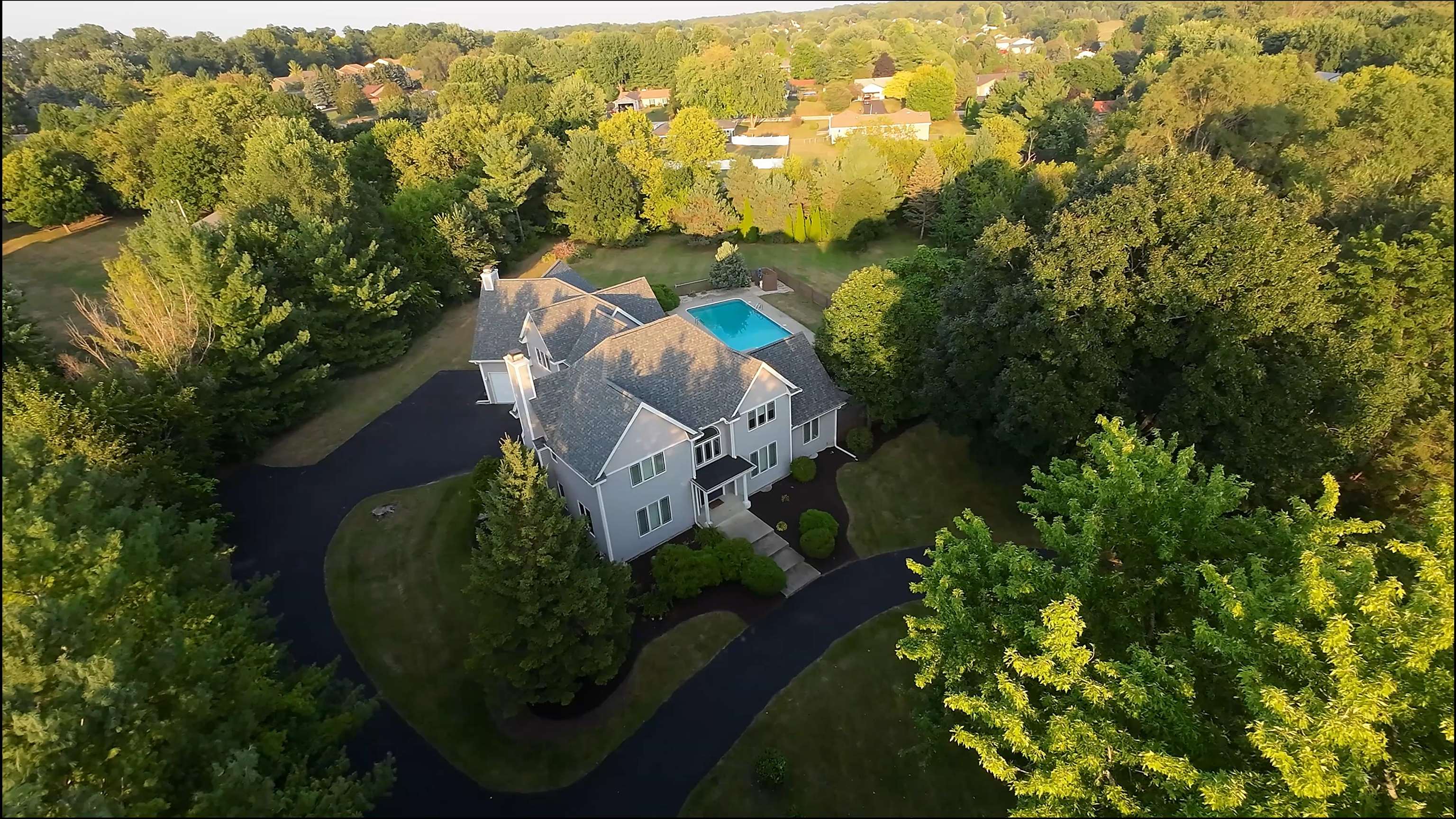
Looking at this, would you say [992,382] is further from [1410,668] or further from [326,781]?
[326,781]

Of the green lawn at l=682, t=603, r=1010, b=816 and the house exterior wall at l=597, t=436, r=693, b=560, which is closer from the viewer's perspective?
the green lawn at l=682, t=603, r=1010, b=816

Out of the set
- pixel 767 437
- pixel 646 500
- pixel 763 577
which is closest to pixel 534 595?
pixel 646 500

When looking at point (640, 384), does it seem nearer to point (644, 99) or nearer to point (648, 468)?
point (648, 468)

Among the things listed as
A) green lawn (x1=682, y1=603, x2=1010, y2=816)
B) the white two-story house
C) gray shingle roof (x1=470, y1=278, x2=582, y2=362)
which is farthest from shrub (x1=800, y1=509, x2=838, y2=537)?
gray shingle roof (x1=470, y1=278, x2=582, y2=362)

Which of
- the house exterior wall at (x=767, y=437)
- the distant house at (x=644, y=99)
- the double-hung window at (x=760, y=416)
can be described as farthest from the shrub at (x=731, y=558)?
the distant house at (x=644, y=99)

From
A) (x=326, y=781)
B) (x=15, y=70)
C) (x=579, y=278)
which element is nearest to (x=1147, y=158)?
(x=579, y=278)

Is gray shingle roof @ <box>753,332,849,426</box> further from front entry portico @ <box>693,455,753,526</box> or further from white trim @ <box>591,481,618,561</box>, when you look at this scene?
white trim @ <box>591,481,618,561</box>
